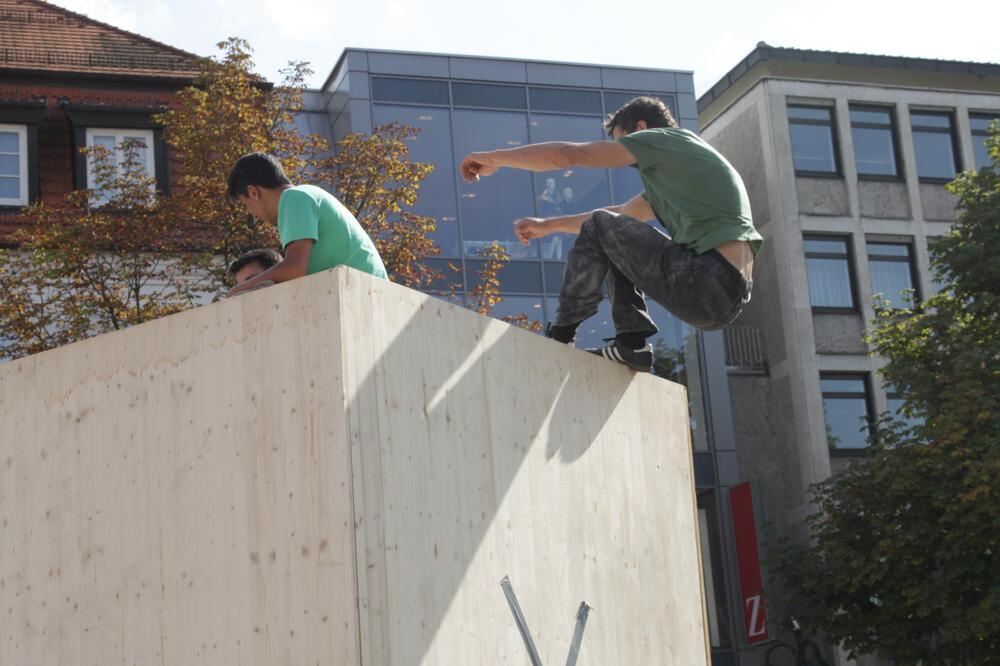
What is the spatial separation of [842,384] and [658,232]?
26072 millimetres

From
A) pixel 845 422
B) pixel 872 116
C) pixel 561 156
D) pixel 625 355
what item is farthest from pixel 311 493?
pixel 872 116

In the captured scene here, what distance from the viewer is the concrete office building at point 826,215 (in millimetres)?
31547

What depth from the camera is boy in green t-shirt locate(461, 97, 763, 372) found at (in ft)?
21.7

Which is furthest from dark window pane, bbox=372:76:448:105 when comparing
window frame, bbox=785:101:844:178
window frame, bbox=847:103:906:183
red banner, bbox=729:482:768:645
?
window frame, bbox=847:103:906:183

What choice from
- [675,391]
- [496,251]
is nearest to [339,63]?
[496,251]

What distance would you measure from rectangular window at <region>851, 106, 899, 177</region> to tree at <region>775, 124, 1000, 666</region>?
7.52 meters

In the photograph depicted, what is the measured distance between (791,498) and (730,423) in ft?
7.88

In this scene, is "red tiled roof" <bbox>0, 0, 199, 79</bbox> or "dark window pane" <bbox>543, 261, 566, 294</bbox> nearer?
"red tiled roof" <bbox>0, 0, 199, 79</bbox>

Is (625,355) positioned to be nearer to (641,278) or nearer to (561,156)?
→ (641,278)

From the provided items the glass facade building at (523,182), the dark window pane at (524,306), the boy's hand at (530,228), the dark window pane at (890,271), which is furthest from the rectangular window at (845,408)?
the boy's hand at (530,228)

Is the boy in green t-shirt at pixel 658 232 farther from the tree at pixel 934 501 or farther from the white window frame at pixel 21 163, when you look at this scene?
the white window frame at pixel 21 163

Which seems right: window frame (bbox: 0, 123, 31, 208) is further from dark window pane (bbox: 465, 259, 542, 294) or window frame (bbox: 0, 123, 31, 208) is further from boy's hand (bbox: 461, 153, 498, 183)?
boy's hand (bbox: 461, 153, 498, 183)

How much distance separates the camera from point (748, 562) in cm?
2883

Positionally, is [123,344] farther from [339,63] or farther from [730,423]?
[730,423]
